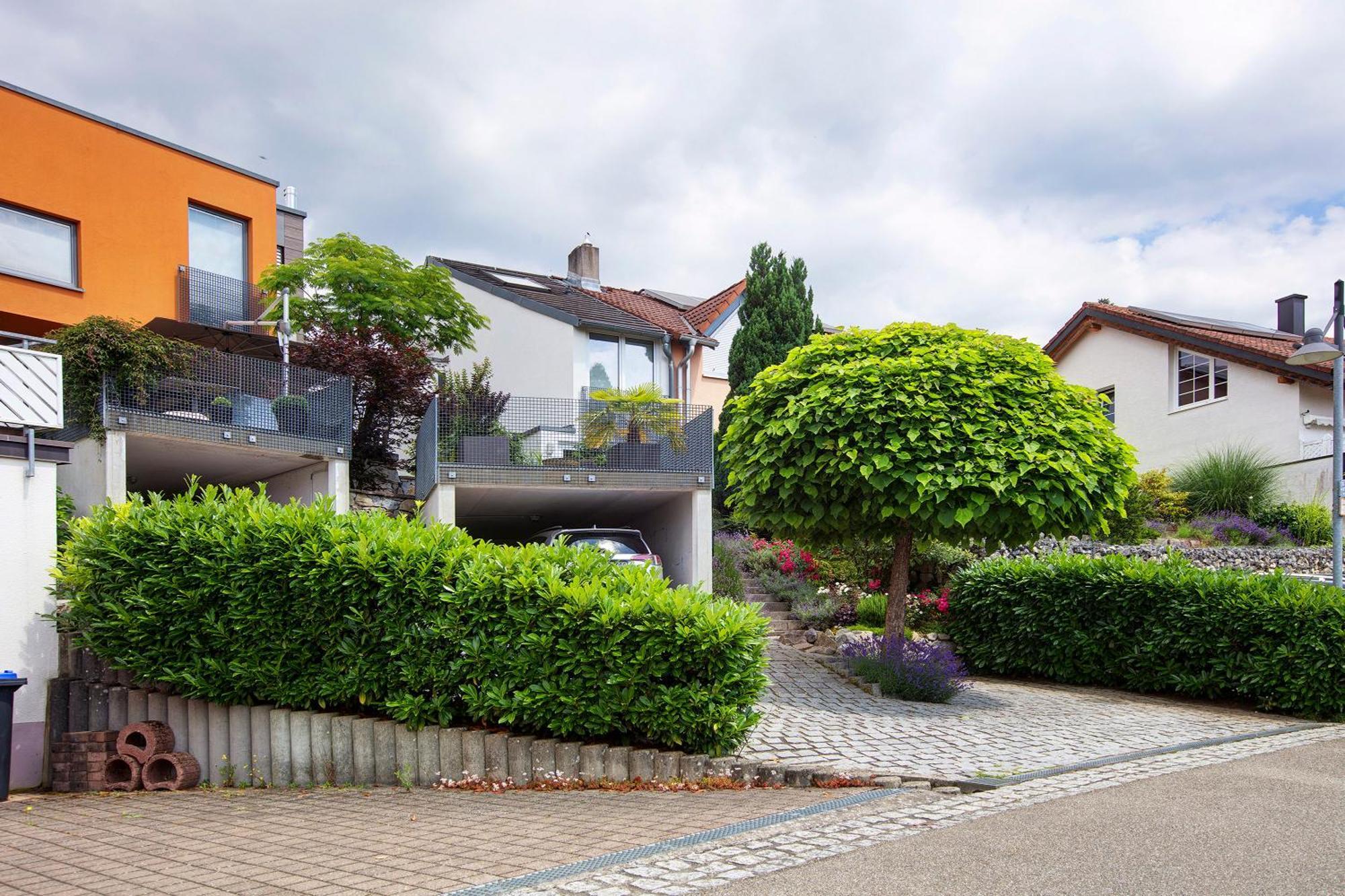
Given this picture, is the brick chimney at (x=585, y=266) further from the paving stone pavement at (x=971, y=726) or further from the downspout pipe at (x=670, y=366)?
the paving stone pavement at (x=971, y=726)

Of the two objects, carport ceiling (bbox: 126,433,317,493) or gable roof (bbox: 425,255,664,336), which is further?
gable roof (bbox: 425,255,664,336)

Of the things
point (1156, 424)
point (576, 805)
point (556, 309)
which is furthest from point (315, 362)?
point (1156, 424)

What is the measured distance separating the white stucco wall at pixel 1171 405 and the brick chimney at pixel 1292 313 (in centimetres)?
569

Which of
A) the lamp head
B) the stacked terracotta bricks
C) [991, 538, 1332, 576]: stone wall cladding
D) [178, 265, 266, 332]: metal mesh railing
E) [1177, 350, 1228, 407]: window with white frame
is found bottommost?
the stacked terracotta bricks

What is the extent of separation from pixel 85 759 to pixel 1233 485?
2380 centimetres

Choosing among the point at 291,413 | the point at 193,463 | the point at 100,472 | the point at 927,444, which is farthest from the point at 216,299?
the point at 927,444

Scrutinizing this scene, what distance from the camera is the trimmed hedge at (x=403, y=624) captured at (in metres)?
8.38

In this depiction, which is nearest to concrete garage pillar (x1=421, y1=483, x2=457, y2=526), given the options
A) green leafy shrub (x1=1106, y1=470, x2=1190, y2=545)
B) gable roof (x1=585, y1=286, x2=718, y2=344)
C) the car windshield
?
the car windshield

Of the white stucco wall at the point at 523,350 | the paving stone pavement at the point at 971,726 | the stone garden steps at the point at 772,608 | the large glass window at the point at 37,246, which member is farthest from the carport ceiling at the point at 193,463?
the paving stone pavement at the point at 971,726

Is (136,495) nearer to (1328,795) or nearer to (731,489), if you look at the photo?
(1328,795)

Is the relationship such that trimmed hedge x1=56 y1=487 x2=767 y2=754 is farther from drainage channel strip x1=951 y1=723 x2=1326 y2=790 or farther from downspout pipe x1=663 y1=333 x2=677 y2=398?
downspout pipe x1=663 y1=333 x2=677 y2=398

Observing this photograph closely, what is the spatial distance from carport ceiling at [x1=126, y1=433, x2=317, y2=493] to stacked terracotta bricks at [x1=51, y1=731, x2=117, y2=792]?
16.3ft

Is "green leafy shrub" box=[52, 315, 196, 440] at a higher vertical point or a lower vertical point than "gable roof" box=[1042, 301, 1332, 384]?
lower

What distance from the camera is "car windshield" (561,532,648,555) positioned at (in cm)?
1638
